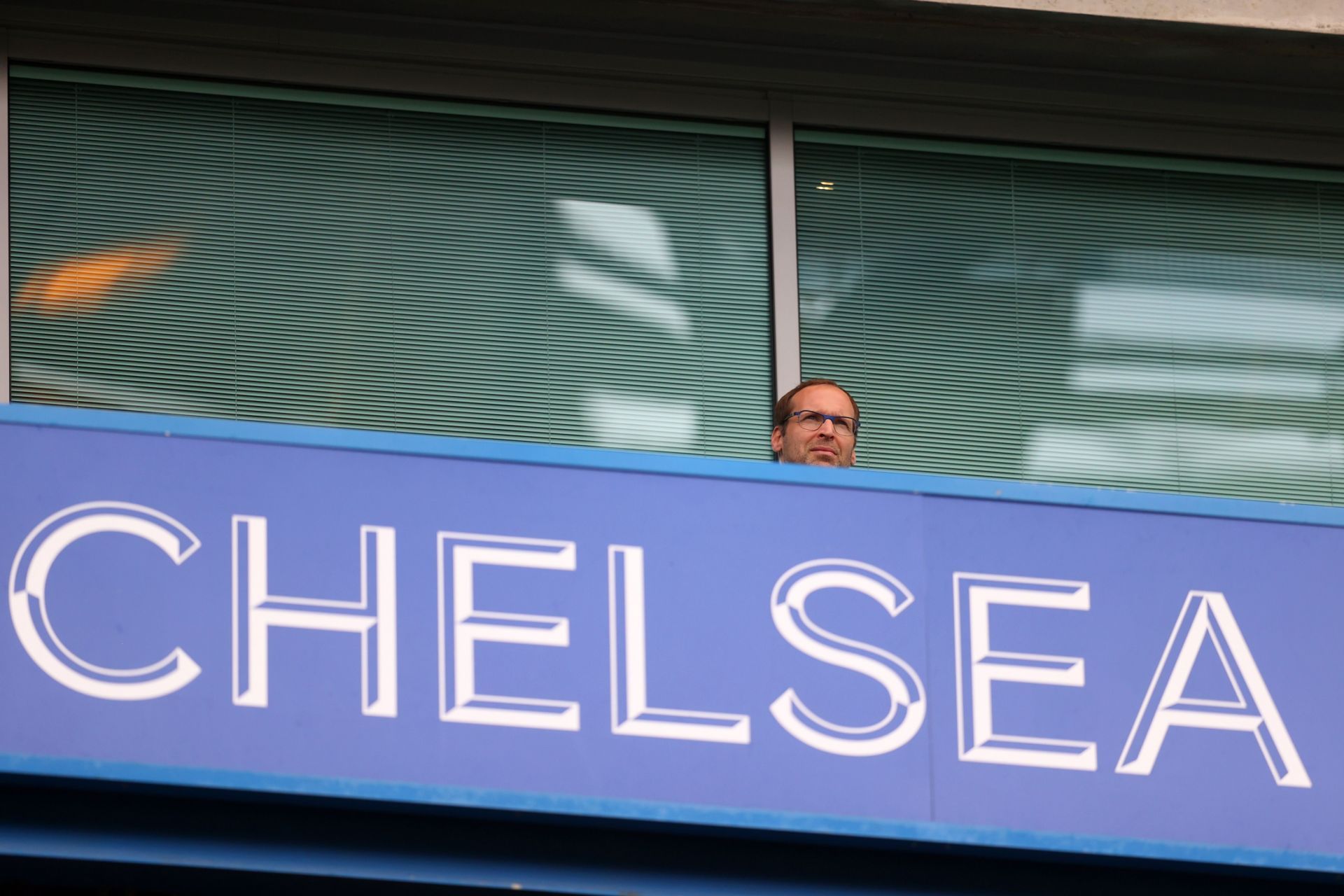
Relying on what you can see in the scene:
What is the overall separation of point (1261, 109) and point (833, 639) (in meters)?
3.95

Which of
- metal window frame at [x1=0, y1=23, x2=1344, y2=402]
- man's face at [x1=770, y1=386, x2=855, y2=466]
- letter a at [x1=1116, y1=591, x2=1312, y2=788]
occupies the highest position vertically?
metal window frame at [x1=0, y1=23, x2=1344, y2=402]

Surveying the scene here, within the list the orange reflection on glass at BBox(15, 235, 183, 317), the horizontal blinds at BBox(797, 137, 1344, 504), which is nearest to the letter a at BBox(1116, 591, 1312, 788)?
the horizontal blinds at BBox(797, 137, 1344, 504)

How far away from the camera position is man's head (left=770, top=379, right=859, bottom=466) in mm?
8461

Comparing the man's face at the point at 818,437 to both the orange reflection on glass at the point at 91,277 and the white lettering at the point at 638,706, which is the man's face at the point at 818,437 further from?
the orange reflection on glass at the point at 91,277

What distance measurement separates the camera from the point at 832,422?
27.9ft

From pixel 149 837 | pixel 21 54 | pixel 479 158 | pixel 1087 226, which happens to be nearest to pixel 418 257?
pixel 479 158

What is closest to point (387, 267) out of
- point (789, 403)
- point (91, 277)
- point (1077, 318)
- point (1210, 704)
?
point (91, 277)

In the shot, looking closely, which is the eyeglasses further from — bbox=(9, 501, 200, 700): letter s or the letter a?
bbox=(9, 501, 200, 700): letter s

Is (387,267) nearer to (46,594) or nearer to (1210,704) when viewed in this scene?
(46,594)

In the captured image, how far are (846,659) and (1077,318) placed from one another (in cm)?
300

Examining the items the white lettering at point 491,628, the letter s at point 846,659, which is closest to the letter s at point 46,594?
the white lettering at point 491,628

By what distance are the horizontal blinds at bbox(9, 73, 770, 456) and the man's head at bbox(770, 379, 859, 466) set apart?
83cm

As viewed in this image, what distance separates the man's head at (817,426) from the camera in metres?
8.46

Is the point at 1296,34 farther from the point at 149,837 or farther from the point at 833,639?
the point at 149,837
